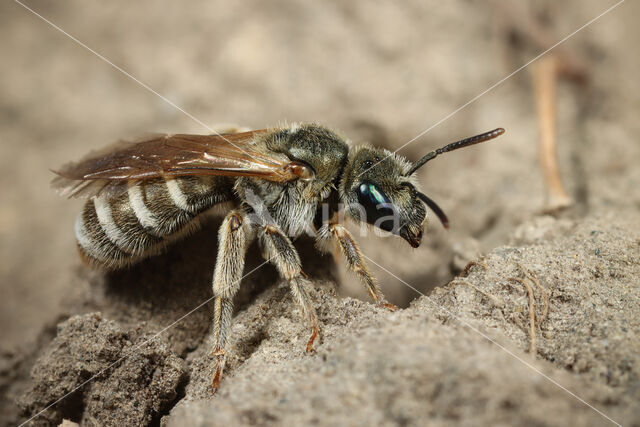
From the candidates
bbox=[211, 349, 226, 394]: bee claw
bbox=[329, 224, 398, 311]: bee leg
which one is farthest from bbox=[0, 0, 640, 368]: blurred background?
bbox=[211, 349, 226, 394]: bee claw

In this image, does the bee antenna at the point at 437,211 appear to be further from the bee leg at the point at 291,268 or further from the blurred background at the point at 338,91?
the blurred background at the point at 338,91

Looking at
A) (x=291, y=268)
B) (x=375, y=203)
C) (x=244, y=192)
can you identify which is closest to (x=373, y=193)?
(x=375, y=203)

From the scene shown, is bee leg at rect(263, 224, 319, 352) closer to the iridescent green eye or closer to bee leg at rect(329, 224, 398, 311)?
bee leg at rect(329, 224, 398, 311)

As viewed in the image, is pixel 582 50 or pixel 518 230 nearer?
pixel 518 230

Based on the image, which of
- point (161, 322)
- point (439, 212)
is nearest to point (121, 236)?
point (161, 322)

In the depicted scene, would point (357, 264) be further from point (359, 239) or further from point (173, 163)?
point (359, 239)

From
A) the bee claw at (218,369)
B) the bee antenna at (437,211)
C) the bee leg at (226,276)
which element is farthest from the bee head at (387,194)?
the bee claw at (218,369)

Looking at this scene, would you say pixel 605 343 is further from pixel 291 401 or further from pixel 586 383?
pixel 291 401
